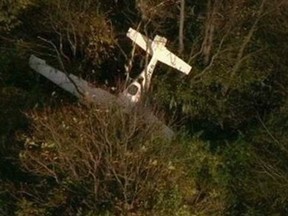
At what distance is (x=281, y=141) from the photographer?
20.5 meters

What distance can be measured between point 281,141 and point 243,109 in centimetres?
248

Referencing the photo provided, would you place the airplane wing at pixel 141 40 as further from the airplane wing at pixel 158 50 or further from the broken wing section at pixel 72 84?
the broken wing section at pixel 72 84

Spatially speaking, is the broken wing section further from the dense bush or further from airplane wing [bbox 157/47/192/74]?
airplane wing [bbox 157/47/192/74]

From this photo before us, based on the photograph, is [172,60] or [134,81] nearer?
[134,81]

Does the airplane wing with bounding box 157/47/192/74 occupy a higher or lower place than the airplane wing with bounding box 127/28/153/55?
lower

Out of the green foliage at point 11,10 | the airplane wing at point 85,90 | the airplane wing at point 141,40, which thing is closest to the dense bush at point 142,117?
the green foliage at point 11,10

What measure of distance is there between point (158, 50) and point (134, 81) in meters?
1.15

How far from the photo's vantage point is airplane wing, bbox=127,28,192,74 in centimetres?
2117

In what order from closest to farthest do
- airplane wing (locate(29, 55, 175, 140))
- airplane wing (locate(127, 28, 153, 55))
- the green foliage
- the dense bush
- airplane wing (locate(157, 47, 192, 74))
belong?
the dense bush → airplane wing (locate(29, 55, 175, 140)) → airplane wing (locate(127, 28, 153, 55)) → airplane wing (locate(157, 47, 192, 74)) → the green foliage

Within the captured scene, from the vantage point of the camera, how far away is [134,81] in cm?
2086

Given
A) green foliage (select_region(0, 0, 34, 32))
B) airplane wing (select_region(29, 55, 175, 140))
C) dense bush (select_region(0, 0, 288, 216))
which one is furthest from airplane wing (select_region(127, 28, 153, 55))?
green foliage (select_region(0, 0, 34, 32))

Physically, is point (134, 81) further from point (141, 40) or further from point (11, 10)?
point (11, 10)

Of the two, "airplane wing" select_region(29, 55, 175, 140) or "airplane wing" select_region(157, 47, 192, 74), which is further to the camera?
"airplane wing" select_region(157, 47, 192, 74)

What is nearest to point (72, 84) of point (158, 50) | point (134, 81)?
point (134, 81)
